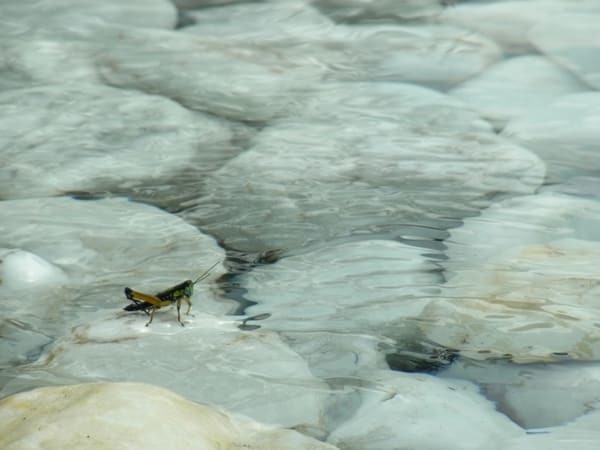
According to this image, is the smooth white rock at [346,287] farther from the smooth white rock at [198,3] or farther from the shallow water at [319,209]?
the smooth white rock at [198,3]

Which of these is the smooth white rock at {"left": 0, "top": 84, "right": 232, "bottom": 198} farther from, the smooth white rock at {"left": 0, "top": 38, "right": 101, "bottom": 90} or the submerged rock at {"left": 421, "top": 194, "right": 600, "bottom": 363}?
the submerged rock at {"left": 421, "top": 194, "right": 600, "bottom": 363}

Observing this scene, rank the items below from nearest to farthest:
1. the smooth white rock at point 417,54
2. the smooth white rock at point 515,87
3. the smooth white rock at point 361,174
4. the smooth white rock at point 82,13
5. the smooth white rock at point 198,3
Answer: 1. the smooth white rock at point 361,174
2. the smooth white rock at point 515,87
3. the smooth white rock at point 417,54
4. the smooth white rock at point 82,13
5. the smooth white rock at point 198,3

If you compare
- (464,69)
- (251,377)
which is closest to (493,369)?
(251,377)

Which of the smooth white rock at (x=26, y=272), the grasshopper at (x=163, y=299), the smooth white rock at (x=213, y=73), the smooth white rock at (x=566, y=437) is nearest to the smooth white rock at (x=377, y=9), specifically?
the smooth white rock at (x=213, y=73)

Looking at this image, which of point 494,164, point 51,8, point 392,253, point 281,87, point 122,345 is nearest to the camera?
point 122,345

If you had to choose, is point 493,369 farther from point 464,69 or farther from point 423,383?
point 464,69

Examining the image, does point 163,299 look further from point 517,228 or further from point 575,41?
point 575,41
